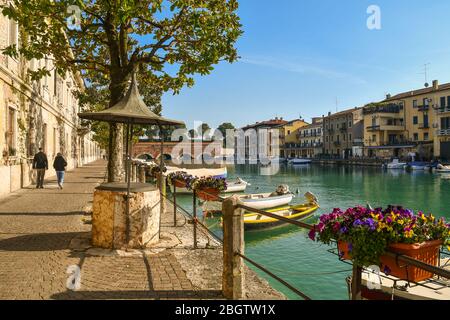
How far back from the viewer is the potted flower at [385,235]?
127 inches

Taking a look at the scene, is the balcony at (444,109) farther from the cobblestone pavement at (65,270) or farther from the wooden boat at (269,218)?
the cobblestone pavement at (65,270)

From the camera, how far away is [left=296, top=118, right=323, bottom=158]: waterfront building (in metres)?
94.6

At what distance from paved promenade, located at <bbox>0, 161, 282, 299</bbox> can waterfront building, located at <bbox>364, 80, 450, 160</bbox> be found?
6365 cm

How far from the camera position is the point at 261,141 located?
11612 centimetres

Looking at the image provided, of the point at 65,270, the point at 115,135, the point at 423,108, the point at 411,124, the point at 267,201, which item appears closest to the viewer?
the point at 65,270

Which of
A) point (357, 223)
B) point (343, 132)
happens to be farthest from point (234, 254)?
point (343, 132)

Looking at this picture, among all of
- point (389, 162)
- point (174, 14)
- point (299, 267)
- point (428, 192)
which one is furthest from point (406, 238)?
point (389, 162)

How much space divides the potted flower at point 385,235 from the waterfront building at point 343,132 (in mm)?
78386

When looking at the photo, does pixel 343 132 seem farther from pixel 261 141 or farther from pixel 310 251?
pixel 310 251

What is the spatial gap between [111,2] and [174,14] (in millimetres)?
2375

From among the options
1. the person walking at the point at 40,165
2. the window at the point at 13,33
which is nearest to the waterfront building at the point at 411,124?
the person walking at the point at 40,165

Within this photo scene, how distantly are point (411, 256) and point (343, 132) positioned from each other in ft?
277

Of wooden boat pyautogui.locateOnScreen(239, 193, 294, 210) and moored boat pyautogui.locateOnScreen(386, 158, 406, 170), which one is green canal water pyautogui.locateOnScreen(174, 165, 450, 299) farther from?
moored boat pyautogui.locateOnScreen(386, 158, 406, 170)

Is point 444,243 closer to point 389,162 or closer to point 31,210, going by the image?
point 31,210
